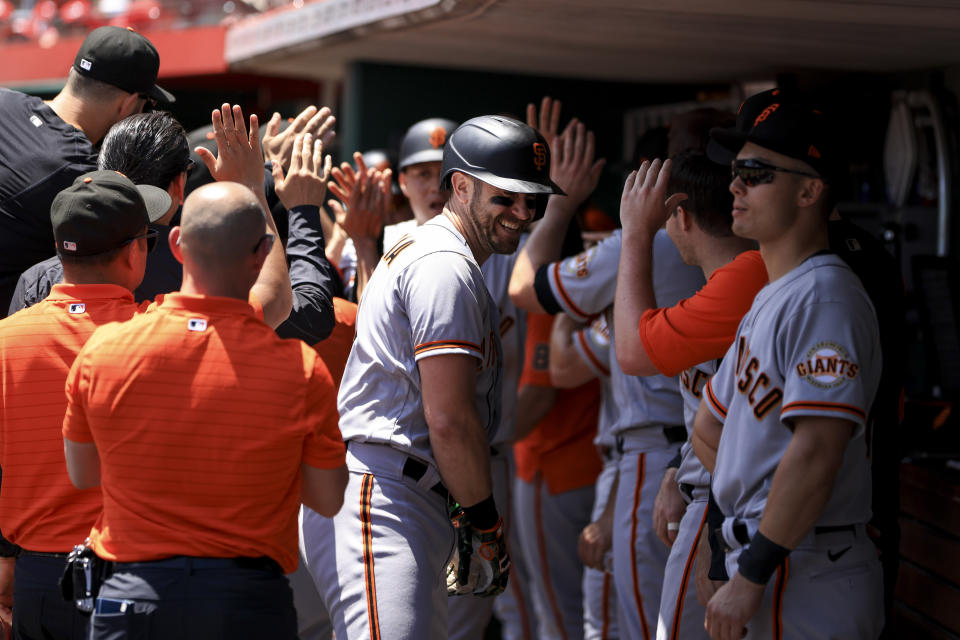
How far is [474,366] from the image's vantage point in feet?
Result: 9.66

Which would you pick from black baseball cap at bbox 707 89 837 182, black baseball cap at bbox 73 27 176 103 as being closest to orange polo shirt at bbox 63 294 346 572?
black baseball cap at bbox 707 89 837 182

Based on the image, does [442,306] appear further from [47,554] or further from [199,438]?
[47,554]

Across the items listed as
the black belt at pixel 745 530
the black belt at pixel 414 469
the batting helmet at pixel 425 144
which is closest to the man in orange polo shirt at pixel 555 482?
the batting helmet at pixel 425 144

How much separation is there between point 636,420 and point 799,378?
1535 millimetres

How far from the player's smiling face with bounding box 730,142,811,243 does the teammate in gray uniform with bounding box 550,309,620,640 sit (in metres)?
1.45

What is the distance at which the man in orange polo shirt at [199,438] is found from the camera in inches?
95.7

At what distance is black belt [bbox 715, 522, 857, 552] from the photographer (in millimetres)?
2646

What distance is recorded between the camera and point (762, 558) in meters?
2.53

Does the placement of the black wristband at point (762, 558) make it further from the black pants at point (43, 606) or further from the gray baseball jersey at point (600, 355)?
the gray baseball jersey at point (600, 355)

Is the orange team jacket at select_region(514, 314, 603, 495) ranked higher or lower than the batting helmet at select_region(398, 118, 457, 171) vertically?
lower

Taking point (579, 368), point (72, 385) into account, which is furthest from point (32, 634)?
point (579, 368)

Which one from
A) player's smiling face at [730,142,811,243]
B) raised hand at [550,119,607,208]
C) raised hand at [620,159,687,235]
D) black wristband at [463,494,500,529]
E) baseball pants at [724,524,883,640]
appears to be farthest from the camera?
raised hand at [550,119,607,208]

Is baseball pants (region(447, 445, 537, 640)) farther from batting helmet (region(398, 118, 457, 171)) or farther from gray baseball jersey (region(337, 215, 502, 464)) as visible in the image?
batting helmet (region(398, 118, 457, 171))

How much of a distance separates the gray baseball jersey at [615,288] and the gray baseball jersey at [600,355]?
1.65 feet
